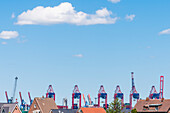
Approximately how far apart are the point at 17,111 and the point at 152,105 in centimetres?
4707

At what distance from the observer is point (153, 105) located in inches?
5143

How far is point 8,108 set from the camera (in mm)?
134000

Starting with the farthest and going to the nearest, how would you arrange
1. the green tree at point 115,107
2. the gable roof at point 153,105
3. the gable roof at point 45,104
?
the gable roof at point 45,104
the gable roof at point 153,105
the green tree at point 115,107

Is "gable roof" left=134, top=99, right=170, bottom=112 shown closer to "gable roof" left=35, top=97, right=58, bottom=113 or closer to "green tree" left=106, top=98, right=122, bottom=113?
"green tree" left=106, top=98, right=122, bottom=113

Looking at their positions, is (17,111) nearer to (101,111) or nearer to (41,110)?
(41,110)

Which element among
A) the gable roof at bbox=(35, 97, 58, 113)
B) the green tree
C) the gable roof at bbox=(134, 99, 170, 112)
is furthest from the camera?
the gable roof at bbox=(35, 97, 58, 113)

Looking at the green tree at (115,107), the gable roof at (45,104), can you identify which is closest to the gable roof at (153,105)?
the green tree at (115,107)

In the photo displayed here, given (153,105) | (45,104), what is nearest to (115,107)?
(153,105)

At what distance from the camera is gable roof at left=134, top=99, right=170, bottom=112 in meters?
127

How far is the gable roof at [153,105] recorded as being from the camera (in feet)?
418

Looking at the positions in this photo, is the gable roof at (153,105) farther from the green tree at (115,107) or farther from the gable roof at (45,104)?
the gable roof at (45,104)

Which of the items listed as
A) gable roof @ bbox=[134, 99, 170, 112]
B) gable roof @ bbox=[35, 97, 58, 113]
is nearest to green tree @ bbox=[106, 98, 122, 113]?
gable roof @ bbox=[134, 99, 170, 112]

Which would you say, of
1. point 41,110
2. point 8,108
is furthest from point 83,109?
point 8,108

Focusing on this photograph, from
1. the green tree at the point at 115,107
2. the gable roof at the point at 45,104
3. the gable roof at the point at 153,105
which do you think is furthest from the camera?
the gable roof at the point at 45,104
